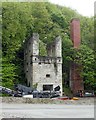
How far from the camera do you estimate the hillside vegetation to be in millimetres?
31297

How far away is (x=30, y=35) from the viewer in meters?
34.2

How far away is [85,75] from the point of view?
31391 millimetres

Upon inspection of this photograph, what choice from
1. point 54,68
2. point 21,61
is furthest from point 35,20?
point 54,68

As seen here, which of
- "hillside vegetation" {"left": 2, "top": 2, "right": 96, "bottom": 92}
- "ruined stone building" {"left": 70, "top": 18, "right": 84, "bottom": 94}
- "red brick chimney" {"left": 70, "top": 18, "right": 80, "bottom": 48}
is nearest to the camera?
"hillside vegetation" {"left": 2, "top": 2, "right": 96, "bottom": 92}

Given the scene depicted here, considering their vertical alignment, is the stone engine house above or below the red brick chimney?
below

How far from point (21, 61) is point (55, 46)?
5.23 m

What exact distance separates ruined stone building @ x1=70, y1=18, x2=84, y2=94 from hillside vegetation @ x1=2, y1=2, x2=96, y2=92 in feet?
1.98

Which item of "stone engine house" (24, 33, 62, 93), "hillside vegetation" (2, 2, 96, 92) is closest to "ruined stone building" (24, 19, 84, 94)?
"stone engine house" (24, 33, 62, 93)

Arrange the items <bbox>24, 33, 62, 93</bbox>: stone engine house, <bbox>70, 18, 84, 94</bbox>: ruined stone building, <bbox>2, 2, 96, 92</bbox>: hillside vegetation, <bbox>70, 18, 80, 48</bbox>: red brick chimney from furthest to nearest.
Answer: <bbox>70, 18, 80, 48</bbox>: red brick chimney
<bbox>70, 18, 84, 94</bbox>: ruined stone building
<bbox>2, 2, 96, 92</bbox>: hillside vegetation
<bbox>24, 33, 62, 93</bbox>: stone engine house

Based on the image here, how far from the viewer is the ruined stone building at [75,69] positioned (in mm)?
32938

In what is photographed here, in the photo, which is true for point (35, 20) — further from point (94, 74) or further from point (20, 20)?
point (94, 74)

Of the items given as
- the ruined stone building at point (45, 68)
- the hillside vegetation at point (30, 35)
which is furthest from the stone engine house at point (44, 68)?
the hillside vegetation at point (30, 35)

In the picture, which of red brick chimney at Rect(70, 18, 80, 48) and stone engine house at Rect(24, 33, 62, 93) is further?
red brick chimney at Rect(70, 18, 80, 48)

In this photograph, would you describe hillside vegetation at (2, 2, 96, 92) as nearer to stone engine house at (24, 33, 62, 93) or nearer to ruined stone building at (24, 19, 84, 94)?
ruined stone building at (24, 19, 84, 94)
